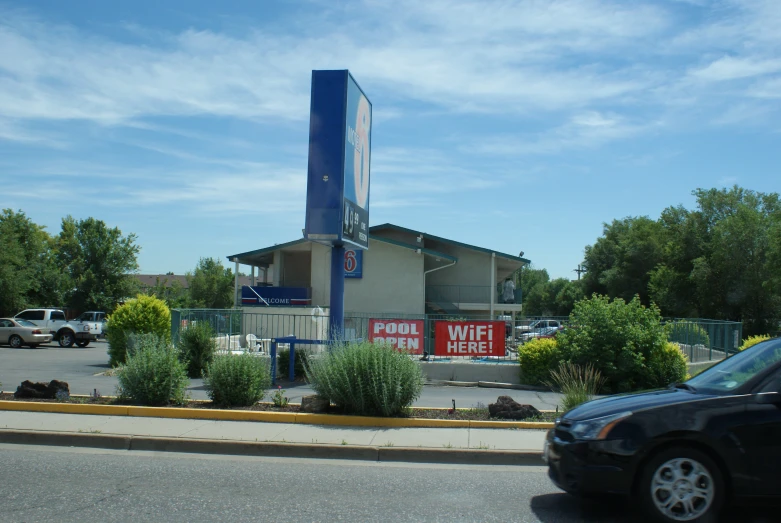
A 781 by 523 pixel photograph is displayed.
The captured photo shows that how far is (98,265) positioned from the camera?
4728cm

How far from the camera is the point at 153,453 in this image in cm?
880

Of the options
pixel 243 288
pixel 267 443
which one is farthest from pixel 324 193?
A: pixel 243 288

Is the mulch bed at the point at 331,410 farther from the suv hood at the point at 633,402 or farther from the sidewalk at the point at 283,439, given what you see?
the suv hood at the point at 633,402

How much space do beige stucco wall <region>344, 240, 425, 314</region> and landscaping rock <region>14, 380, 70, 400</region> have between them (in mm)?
23063

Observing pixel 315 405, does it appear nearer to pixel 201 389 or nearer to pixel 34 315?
pixel 201 389

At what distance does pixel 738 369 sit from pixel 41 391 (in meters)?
10.7

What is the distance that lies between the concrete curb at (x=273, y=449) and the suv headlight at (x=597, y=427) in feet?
8.34

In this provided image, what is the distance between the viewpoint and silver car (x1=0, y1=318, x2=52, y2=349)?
32.7m

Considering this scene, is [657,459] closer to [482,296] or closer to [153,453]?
[153,453]

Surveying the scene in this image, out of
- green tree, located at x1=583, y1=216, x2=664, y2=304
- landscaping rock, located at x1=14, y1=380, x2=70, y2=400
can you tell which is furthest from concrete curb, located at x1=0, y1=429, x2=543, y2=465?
green tree, located at x1=583, y1=216, x2=664, y2=304

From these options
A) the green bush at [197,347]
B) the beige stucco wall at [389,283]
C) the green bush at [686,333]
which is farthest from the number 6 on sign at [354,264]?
the green bush at [686,333]

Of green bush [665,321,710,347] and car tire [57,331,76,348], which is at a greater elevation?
green bush [665,321,710,347]

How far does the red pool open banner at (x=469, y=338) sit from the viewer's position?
16.6 meters

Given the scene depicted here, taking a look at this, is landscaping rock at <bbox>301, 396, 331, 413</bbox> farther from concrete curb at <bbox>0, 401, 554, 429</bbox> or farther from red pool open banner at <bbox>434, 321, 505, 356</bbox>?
red pool open banner at <bbox>434, 321, 505, 356</bbox>
